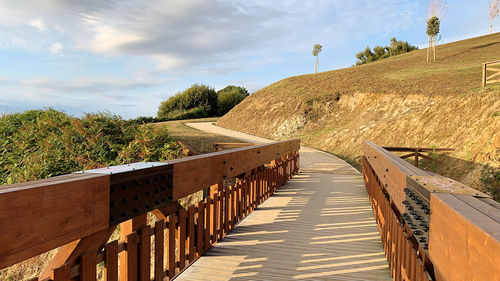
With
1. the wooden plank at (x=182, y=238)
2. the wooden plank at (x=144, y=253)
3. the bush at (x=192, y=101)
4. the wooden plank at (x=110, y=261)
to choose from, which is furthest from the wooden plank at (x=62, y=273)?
the bush at (x=192, y=101)

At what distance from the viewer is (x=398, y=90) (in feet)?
87.2

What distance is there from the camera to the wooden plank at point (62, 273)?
1.85 m

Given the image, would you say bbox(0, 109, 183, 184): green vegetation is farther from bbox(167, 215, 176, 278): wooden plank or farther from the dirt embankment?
the dirt embankment

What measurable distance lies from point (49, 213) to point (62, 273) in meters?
0.40

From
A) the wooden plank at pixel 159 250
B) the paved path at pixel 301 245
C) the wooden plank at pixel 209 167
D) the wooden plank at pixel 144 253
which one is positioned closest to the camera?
the wooden plank at pixel 144 253

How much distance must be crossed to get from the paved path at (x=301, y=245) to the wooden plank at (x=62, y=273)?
1484mm

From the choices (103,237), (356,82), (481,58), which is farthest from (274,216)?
(481,58)

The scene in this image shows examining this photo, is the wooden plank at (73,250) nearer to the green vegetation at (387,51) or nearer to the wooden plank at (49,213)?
the wooden plank at (49,213)

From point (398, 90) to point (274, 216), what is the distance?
2487cm

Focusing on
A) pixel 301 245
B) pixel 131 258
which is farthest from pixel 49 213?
pixel 301 245

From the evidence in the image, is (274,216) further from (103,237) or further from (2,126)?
(2,126)

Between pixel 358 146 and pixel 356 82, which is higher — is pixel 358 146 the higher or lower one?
the lower one

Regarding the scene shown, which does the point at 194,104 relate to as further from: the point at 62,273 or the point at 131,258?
the point at 62,273

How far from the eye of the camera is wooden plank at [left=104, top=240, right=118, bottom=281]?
227cm
